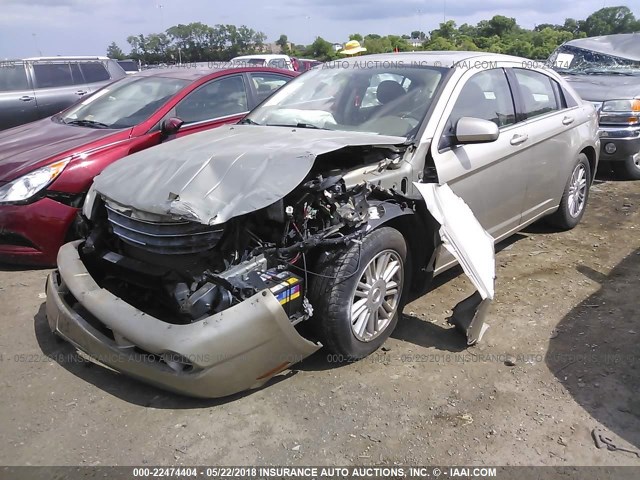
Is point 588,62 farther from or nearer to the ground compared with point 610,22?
farther from the ground

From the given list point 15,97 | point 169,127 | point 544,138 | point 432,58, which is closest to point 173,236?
point 169,127

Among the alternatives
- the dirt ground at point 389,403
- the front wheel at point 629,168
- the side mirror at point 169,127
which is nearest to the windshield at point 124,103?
the side mirror at point 169,127

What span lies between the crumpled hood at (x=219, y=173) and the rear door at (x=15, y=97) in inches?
262

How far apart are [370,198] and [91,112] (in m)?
3.70

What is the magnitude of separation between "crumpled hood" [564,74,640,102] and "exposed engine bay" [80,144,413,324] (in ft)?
18.4

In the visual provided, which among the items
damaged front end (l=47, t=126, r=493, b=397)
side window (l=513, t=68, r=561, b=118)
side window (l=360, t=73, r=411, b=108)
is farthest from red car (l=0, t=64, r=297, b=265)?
side window (l=513, t=68, r=561, b=118)

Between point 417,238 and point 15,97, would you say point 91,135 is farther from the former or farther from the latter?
point 15,97

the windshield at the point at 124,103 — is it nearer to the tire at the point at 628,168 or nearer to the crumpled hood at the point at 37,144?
the crumpled hood at the point at 37,144

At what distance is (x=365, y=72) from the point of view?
14.4 ft

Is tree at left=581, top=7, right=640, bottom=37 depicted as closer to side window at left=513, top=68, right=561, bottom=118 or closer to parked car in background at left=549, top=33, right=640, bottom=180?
parked car in background at left=549, top=33, right=640, bottom=180

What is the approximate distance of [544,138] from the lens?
189 inches

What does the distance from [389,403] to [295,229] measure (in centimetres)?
108

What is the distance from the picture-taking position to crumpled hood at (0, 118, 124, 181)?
4.62 meters

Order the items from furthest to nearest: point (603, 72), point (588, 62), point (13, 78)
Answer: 1. point (13, 78)
2. point (588, 62)
3. point (603, 72)
